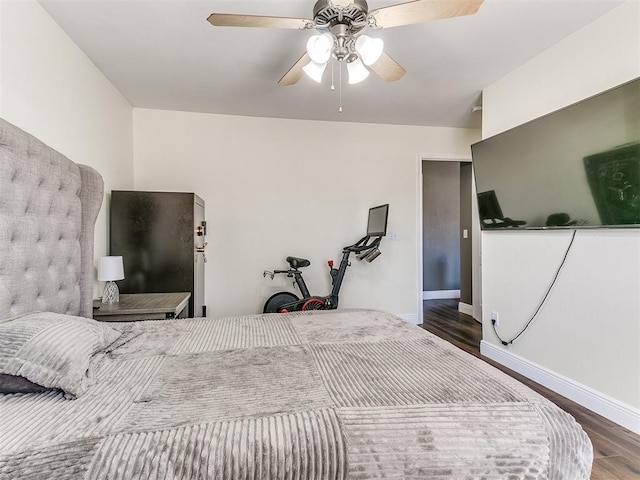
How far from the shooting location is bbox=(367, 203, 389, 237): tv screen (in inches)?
138

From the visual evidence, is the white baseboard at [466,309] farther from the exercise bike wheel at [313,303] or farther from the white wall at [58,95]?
the white wall at [58,95]

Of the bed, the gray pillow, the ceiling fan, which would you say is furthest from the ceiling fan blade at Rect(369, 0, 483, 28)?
the gray pillow

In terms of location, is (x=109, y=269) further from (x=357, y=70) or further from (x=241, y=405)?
(x=357, y=70)

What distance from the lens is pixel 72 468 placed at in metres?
0.70

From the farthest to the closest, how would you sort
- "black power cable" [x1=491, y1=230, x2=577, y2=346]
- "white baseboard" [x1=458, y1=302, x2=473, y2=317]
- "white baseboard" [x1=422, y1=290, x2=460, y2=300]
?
"white baseboard" [x1=422, y1=290, x2=460, y2=300] < "white baseboard" [x1=458, y1=302, x2=473, y2=317] < "black power cable" [x1=491, y1=230, x2=577, y2=346]

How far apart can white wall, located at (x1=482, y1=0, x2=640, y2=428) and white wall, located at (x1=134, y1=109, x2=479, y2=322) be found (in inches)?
50.1

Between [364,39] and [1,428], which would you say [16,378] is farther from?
[364,39]

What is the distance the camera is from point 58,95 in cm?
213

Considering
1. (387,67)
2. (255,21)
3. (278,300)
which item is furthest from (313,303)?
(255,21)

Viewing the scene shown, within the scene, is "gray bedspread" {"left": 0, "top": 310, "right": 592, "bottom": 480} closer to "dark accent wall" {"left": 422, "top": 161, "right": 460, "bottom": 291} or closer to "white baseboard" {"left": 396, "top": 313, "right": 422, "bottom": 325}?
"white baseboard" {"left": 396, "top": 313, "right": 422, "bottom": 325}

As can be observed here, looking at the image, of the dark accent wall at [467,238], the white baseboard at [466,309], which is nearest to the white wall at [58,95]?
the dark accent wall at [467,238]

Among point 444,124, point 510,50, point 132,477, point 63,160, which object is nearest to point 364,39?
point 510,50

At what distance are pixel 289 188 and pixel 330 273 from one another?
1.11m

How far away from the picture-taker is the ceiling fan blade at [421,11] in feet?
4.80
